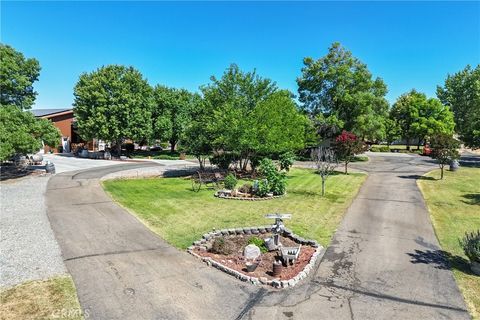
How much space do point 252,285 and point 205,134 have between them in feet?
63.3

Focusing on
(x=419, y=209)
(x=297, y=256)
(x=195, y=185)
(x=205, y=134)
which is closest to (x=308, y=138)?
(x=205, y=134)

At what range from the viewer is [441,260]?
1100cm

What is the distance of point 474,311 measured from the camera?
7918 millimetres

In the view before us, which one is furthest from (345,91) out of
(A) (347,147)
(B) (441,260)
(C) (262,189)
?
(B) (441,260)

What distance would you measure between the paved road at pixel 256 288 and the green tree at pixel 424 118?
4772cm

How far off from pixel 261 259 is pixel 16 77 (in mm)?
28882

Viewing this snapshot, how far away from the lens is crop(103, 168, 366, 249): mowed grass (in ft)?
45.9

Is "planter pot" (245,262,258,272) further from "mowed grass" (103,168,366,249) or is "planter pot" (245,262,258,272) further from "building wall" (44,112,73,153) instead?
"building wall" (44,112,73,153)

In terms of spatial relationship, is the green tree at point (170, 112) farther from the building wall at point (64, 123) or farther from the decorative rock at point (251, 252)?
the decorative rock at point (251, 252)

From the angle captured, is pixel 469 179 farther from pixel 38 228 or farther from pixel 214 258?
pixel 38 228

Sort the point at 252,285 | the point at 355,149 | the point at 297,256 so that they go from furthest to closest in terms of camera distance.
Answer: the point at 355,149 < the point at 297,256 < the point at 252,285

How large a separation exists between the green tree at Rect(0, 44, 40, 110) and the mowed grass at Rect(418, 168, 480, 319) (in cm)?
3297

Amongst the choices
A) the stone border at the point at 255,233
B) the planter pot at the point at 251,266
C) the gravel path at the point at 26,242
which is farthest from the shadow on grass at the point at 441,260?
the gravel path at the point at 26,242

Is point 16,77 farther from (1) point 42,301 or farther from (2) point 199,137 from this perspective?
(1) point 42,301
